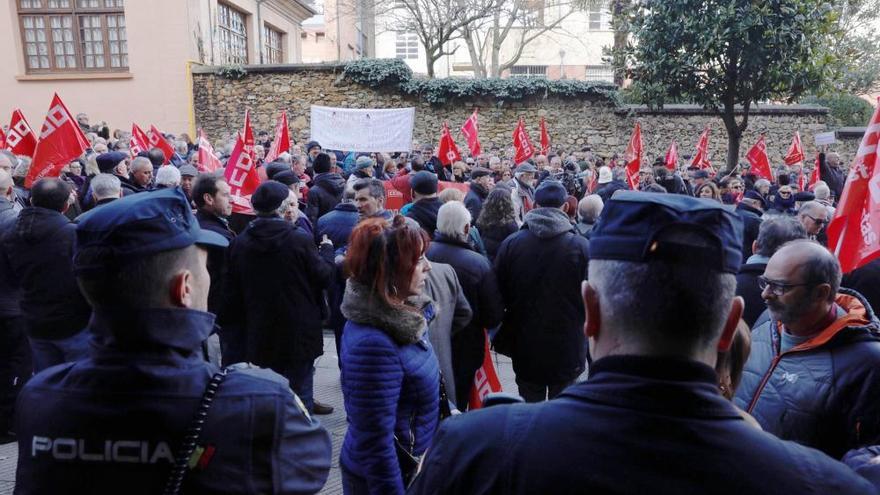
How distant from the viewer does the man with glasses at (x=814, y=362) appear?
225 centimetres

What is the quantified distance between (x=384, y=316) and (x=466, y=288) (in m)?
1.57

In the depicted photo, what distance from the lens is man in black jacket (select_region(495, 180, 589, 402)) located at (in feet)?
14.3

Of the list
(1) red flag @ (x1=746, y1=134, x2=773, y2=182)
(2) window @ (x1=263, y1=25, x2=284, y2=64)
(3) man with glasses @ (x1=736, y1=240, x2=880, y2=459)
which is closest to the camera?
(3) man with glasses @ (x1=736, y1=240, x2=880, y2=459)

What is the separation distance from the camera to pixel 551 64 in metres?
46.8

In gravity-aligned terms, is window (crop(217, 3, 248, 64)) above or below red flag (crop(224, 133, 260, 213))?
above

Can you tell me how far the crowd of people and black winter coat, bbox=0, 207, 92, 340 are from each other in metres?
→ 0.01

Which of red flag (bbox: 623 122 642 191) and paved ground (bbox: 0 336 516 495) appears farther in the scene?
red flag (bbox: 623 122 642 191)

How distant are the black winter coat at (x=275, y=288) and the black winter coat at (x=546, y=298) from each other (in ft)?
4.39

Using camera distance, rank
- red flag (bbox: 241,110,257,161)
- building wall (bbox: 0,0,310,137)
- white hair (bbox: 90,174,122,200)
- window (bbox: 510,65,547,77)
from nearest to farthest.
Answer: white hair (bbox: 90,174,122,200) < red flag (bbox: 241,110,257,161) < building wall (bbox: 0,0,310,137) < window (bbox: 510,65,547,77)

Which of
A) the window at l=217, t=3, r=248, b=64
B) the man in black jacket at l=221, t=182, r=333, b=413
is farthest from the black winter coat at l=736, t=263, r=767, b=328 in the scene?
the window at l=217, t=3, r=248, b=64

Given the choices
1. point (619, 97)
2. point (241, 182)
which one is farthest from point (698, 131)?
point (241, 182)

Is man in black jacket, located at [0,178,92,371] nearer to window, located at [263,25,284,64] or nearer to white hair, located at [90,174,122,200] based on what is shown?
white hair, located at [90,174,122,200]

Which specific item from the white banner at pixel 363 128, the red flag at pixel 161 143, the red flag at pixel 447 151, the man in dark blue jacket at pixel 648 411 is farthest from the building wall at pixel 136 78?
the man in dark blue jacket at pixel 648 411

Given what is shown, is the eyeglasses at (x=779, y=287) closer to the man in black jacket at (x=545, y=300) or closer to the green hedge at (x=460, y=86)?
the man in black jacket at (x=545, y=300)
